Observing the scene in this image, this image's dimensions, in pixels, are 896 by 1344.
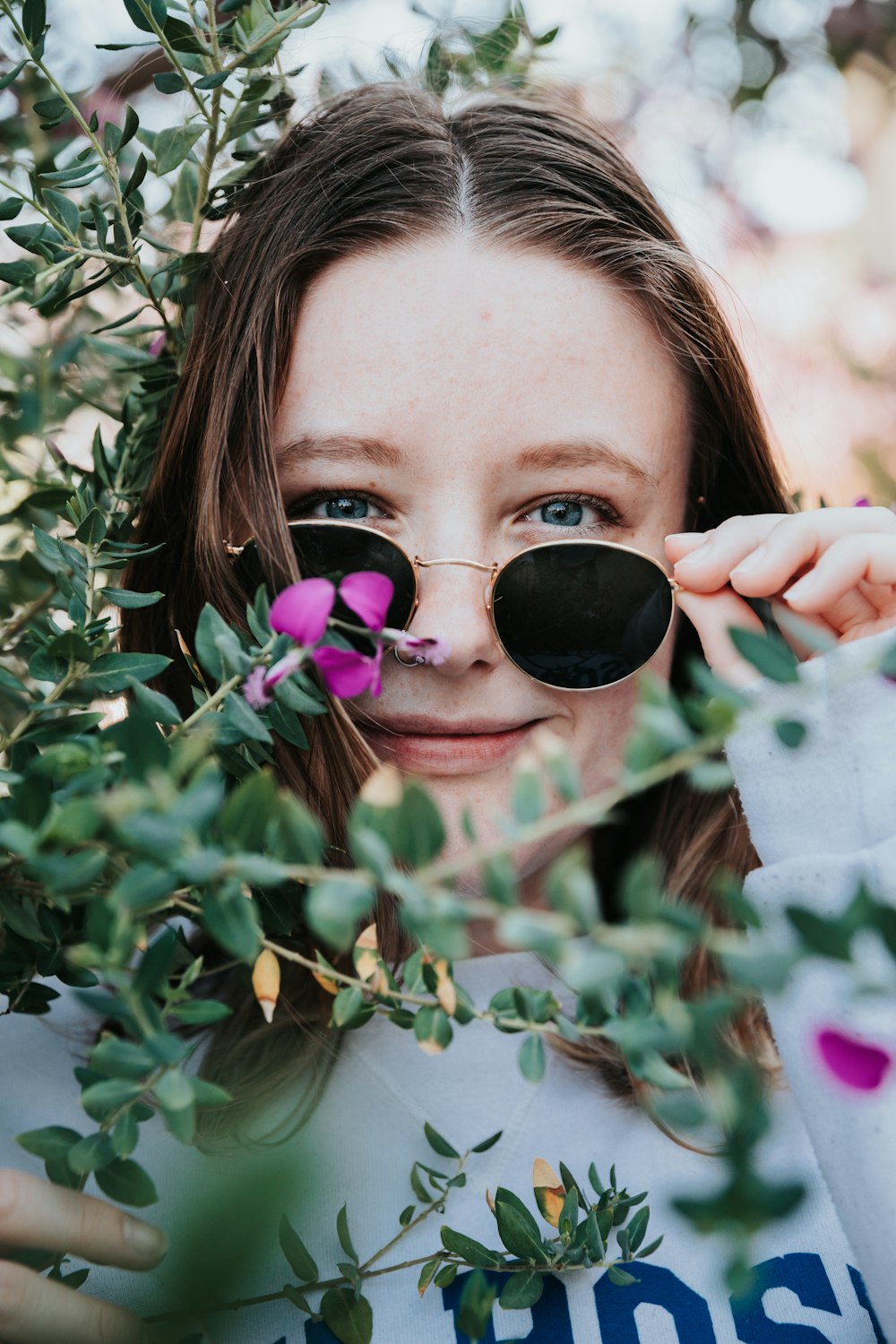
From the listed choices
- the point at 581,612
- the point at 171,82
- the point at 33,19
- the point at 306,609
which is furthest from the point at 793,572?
the point at 33,19

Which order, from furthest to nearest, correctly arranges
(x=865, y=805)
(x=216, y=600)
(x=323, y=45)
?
1. (x=323, y=45)
2. (x=216, y=600)
3. (x=865, y=805)

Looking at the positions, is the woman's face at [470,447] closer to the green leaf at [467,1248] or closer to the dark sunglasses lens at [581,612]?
the dark sunglasses lens at [581,612]

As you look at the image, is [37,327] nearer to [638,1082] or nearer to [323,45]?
[323,45]

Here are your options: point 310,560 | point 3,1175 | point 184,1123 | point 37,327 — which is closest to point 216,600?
point 310,560

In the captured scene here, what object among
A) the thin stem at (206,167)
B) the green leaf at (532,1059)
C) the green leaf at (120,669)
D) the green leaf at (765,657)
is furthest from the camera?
the thin stem at (206,167)

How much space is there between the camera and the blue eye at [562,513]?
1.26 meters

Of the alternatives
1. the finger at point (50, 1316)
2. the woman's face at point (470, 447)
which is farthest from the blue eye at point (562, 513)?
the finger at point (50, 1316)

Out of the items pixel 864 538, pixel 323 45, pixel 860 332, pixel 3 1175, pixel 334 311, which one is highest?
pixel 323 45

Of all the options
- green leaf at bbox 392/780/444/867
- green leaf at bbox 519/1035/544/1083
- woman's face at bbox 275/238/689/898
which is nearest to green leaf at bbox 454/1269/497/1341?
green leaf at bbox 519/1035/544/1083

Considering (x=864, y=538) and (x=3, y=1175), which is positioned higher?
(x=864, y=538)

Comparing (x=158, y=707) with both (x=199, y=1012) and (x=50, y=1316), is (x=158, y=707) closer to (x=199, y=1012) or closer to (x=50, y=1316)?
(x=199, y=1012)

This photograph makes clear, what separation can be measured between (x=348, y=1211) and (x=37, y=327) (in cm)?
145

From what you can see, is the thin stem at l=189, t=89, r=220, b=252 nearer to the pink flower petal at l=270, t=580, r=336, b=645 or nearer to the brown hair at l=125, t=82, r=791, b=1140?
the brown hair at l=125, t=82, r=791, b=1140

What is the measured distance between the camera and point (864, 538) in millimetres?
1090
